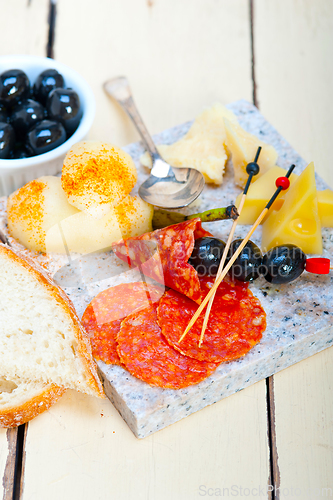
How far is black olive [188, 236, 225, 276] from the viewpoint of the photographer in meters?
1.77

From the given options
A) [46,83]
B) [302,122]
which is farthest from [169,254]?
[302,122]

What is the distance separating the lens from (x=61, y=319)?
1.67 m

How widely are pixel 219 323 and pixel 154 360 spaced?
0.26m

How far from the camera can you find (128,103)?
8.28 feet

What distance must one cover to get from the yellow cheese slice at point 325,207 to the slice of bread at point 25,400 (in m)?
1.13

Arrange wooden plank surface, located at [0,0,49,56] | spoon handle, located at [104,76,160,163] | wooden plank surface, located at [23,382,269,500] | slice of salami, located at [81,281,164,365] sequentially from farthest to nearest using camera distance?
1. wooden plank surface, located at [0,0,49,56]
2. spoon handle, located at [104,76,160,163]
3. slice of salami, located at [81,281,164,365]
4. wooden plank surface, located at [23,382,269,500]

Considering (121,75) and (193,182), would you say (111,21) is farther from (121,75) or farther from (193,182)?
(193,182)

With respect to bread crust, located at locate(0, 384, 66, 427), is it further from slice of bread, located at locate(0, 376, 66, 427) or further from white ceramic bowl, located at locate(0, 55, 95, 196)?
white ceramic bowl, located at locate(0, 55, 95, 196)

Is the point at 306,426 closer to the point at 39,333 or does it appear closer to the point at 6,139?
the point at 39,333

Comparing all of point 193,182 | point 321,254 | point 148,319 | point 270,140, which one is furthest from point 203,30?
point 148,319

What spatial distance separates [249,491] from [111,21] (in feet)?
8.55

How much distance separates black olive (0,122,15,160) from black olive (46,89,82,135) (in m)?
0.18

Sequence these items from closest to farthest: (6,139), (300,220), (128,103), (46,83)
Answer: (300,220), (6,139), (46,83), (128,103)

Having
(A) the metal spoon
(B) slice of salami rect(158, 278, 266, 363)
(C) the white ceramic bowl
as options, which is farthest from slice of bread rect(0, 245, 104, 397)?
(A) the metal spoon
